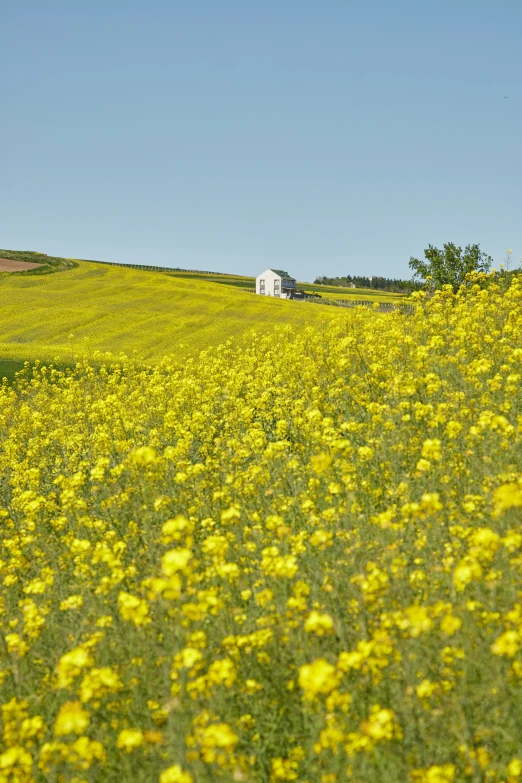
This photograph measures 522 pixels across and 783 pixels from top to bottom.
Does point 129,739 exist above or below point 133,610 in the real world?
below

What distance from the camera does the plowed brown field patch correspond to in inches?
2236

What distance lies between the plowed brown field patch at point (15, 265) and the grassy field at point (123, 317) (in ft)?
13.2

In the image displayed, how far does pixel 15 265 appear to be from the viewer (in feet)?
195

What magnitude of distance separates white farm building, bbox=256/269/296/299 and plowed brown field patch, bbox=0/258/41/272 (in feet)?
132

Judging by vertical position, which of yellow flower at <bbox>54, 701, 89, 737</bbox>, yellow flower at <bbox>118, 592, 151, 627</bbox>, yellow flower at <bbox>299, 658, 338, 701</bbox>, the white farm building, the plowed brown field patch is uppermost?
the white farm building

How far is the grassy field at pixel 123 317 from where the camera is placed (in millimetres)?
30531

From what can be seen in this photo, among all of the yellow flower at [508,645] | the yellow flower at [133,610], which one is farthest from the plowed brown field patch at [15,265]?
the yellow flower at [508,645]

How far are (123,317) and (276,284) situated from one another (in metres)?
58.5

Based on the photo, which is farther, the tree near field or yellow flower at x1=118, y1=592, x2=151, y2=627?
the tree near field

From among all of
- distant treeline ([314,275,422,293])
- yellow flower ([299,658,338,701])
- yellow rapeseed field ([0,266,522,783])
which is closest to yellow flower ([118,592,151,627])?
yellow rapeseed field ([0,266,522,783])

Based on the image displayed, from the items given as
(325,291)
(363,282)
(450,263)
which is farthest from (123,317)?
(363,282)

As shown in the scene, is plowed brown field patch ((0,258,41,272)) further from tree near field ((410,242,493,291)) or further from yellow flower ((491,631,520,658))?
yellow flower ((491,631,520,658))

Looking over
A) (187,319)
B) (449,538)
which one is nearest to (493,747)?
(449,538)

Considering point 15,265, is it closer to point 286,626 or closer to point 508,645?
point 286,626
